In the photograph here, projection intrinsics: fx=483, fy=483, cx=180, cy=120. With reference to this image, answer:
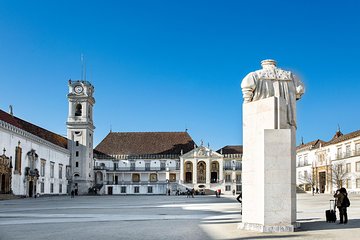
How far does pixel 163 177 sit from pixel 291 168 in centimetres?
8513

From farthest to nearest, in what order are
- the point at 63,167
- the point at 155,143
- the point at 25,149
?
the point at 155,143
the point at 63,167
the point at 25,149

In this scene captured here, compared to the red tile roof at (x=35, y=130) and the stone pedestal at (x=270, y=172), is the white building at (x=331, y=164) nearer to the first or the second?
the red tile roof at (x=35, y=130)

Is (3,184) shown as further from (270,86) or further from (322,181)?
(322,181)

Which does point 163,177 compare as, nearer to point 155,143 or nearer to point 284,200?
point 155,143

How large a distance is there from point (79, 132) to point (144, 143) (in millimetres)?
21295

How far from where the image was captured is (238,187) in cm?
9112

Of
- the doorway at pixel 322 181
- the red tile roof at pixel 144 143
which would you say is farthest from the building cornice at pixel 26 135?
the doorway at pixel 322 181

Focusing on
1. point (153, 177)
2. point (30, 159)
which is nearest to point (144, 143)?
point (153, 177)

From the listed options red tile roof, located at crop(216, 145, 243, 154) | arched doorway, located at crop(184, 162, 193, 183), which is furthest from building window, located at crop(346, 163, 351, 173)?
arched doorway, located at crop(184, 162, 193, 183)

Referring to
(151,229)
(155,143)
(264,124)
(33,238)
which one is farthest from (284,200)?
(155,143)

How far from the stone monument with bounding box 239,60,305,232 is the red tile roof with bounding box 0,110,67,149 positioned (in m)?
49.1

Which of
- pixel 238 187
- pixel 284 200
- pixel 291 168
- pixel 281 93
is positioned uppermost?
pixel 281 93

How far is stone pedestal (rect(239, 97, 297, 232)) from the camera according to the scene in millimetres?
11633

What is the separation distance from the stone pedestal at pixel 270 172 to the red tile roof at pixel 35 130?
49365 mm
